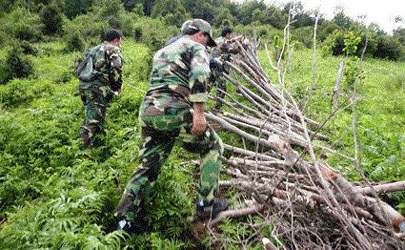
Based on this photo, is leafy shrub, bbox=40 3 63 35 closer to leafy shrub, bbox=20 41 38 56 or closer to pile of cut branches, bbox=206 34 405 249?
leafy shrub, bbox=20 41 38 56

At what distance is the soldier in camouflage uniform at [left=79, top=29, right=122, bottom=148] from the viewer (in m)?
4.50

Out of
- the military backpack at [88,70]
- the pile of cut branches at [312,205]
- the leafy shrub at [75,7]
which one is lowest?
the pile of cut branches at [312,205]

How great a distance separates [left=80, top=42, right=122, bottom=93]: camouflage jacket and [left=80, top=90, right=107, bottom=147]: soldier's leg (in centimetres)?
16

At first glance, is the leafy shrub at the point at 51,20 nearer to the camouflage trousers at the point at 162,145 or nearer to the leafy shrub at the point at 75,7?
the leafy shrub at the point at 75,7

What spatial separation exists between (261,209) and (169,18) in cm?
3772

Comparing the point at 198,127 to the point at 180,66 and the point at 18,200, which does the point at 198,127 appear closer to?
the point at 180,66

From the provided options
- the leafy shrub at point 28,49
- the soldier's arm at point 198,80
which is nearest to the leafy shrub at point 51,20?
the leafy shrub at point 28,49

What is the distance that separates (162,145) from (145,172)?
32 centimetres

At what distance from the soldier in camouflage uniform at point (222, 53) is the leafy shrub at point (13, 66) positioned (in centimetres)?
682

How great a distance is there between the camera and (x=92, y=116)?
4500 mm

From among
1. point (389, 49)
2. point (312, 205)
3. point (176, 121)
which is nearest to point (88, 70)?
point (176, 121)

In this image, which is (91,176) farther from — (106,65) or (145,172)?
(106,65)

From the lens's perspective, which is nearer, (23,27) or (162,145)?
(162,145)

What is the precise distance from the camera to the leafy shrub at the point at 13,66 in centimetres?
912
